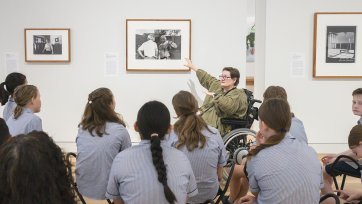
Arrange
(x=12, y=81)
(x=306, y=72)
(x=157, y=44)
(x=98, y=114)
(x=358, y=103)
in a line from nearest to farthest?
(x=98, y=114)
(x=358, y=103)
(x=12, y=81)
(x=157, y=44)
(x=306, y=72)

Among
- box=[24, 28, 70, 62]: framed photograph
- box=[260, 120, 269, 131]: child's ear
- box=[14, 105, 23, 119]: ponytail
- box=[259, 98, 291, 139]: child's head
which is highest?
box=[24, 28, 70, 62]: framed photograph

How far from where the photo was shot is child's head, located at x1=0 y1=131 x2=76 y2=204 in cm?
111

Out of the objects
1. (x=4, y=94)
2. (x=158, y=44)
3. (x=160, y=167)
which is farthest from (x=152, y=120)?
(x=158, y=44)

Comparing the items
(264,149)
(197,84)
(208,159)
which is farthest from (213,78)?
(264,149)

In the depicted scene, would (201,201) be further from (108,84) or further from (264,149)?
(108,84)

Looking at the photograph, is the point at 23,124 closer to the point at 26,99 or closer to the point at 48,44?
the point at 26,99

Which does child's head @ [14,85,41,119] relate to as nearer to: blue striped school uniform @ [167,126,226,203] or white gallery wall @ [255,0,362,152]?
blue striped school uniform @ [167,126,226,203]

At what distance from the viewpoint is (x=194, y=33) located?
5.48m

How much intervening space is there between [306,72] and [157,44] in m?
2.09

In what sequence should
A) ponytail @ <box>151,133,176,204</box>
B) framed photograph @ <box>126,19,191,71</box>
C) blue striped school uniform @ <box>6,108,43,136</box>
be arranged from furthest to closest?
1. framed photograph @ <box>126,19,191,71</box>
2. blue striped school uniform @ <box>6,108,43,136</box>
3. ponytail @ <box>151,133,176,204</box>

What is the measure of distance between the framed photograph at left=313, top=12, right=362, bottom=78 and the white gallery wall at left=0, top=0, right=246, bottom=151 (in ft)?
3.42

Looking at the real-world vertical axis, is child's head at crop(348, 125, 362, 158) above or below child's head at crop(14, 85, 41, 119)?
below

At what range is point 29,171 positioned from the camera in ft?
3.64

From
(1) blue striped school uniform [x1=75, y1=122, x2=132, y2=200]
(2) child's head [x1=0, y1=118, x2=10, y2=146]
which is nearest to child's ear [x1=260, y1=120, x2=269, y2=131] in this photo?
(1) blue striped school uniform [x1=75, y1=122, x2=132, y2=200]
